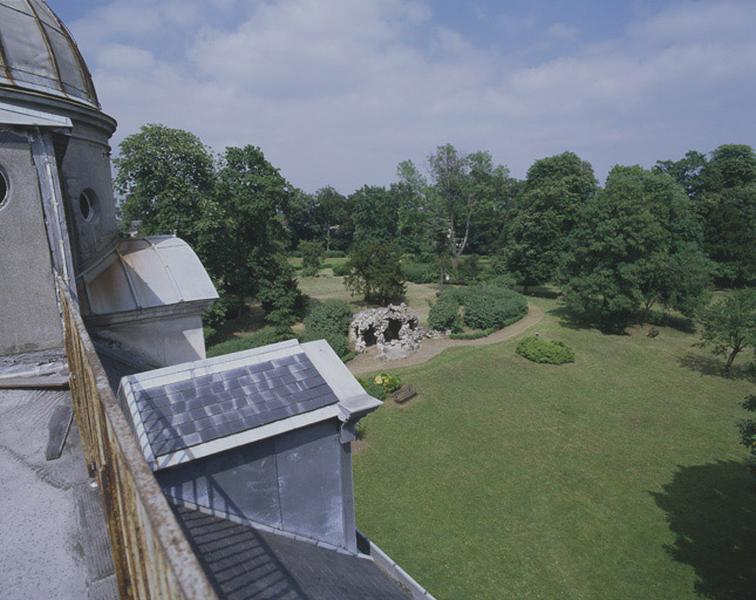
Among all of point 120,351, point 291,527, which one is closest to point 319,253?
point 120,351

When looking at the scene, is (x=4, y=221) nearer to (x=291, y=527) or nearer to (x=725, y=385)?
(x=291, y=527)

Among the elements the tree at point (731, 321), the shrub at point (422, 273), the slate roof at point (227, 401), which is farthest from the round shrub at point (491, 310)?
the slate roof at point (227, 401)

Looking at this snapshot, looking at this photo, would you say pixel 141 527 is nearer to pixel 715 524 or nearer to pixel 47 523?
Result: pixel 47 523

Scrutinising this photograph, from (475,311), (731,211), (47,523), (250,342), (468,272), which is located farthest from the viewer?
(468,272)

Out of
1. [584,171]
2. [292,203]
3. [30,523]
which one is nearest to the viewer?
[30,523]

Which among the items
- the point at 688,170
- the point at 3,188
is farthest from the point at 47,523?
the point at 688,170

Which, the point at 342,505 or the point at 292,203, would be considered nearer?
the point at 342,505

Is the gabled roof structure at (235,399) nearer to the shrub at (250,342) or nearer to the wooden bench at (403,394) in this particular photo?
the wooden bench at (403,394)
